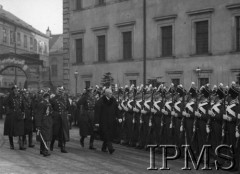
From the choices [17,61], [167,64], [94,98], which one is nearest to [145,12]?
[167,64]

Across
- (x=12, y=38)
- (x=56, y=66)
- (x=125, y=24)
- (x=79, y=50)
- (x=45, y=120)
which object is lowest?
(x=45, y=120)

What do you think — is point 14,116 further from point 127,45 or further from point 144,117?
point 127,45

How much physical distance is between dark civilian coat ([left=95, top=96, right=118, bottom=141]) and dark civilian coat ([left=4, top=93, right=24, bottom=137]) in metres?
2.38

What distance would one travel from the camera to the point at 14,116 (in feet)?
43.7

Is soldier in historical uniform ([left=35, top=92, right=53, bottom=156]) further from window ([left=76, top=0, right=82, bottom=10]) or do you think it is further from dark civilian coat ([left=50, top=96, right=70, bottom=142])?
window ([left=76, top=0, right=82, bottom=10])

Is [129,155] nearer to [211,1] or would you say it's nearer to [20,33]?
[211,1]

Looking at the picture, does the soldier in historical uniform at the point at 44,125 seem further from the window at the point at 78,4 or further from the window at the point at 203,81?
the window at the point at 78,4

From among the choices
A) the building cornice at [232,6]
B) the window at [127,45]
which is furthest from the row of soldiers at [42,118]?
the window at [127,45]

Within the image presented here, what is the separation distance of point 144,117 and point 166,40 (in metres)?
16.0

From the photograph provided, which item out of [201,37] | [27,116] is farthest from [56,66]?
[27,116]

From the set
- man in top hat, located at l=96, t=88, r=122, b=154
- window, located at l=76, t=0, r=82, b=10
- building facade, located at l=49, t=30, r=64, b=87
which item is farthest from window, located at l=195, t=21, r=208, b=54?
building facade, located at l=49, t=30, r=64, b=87

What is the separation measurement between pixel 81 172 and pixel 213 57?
58.8 feet

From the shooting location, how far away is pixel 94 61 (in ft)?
109

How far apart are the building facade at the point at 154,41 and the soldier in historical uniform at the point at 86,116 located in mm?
12155
